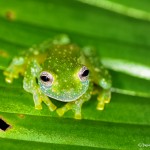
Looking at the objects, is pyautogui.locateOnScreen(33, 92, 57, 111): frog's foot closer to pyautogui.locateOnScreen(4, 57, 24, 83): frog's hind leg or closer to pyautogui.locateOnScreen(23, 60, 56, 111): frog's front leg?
pyautogui.locateOnScreen(23, 60, 56, 111): frog's front leg

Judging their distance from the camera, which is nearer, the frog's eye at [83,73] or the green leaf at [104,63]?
the green leaf at [104,63]

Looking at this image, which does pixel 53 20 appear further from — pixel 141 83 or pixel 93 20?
pixel 141 83

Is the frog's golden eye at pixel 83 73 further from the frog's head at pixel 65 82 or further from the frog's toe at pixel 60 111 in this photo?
the frog's toe at pixel 60 111

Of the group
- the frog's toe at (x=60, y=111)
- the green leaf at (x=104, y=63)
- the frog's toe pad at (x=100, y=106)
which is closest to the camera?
the green leaf at (x=104, y=63)

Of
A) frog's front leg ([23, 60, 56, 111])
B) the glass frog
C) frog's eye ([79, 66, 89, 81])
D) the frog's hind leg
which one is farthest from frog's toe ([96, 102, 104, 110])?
the frog's hind leg

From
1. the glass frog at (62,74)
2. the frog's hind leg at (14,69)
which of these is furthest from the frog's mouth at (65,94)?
the frog's hind leg at (14,69)

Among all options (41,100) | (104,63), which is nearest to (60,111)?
(41,100)
